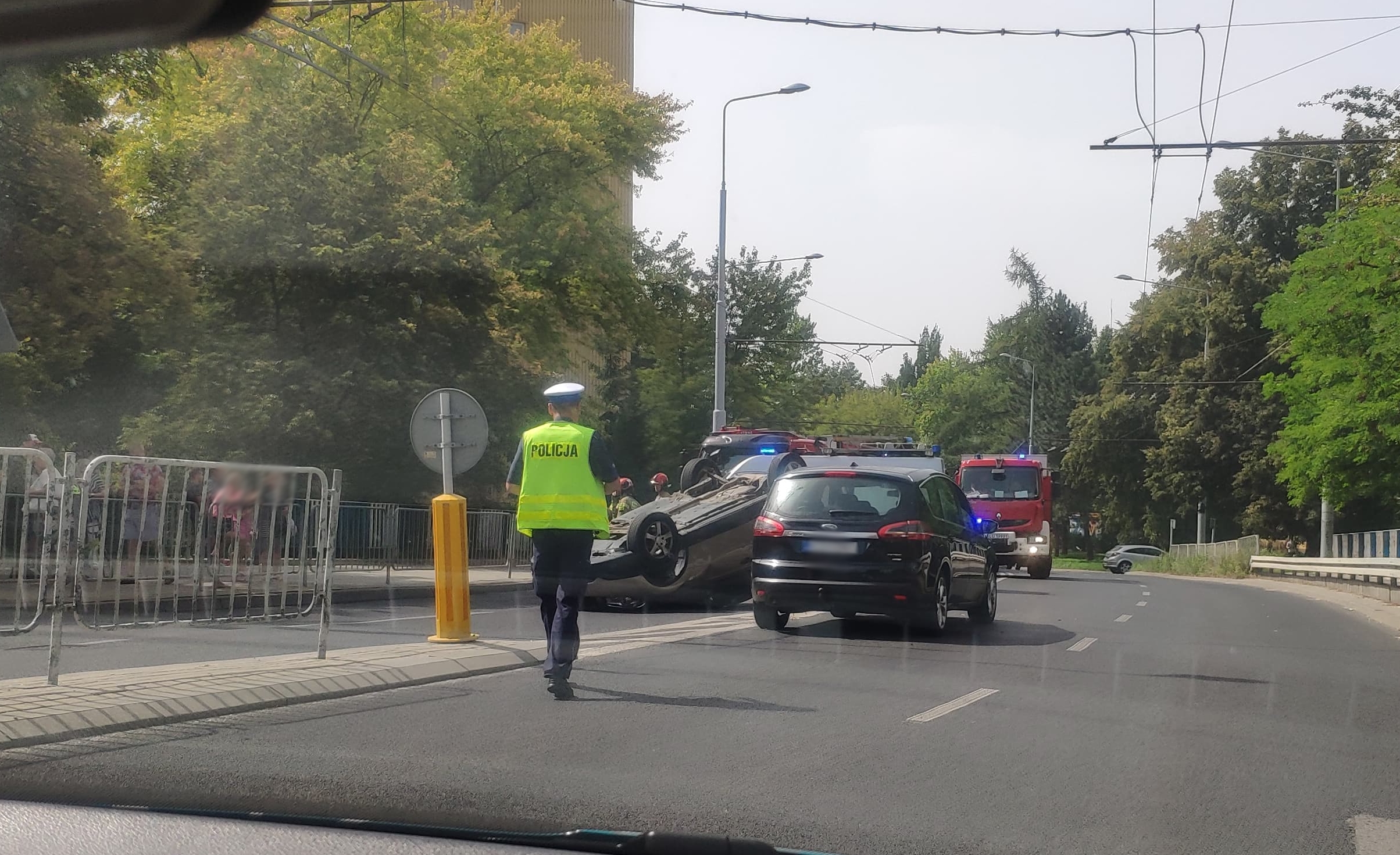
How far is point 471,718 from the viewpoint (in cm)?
777

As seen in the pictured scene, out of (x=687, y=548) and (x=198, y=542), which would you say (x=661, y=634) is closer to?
(x=687, y=548)

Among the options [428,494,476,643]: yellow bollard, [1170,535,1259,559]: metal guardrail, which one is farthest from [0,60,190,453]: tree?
[1170,535,1259,559]: metal guardrail

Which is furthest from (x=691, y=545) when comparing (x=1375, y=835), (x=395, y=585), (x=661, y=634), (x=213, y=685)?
(x=1375, y=835)

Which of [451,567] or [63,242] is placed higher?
[63,242]

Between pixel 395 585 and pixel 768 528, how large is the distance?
10098 millimetres

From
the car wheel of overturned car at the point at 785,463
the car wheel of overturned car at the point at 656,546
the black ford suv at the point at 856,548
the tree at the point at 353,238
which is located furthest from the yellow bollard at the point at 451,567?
the tree at the point at 353,238

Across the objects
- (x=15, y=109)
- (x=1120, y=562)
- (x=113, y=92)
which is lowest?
(x=1120, y=562)

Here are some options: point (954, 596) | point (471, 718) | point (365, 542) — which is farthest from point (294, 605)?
point (365, 542)

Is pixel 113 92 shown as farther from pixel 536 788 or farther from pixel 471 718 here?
pixel 536 788

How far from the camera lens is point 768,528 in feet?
44.2

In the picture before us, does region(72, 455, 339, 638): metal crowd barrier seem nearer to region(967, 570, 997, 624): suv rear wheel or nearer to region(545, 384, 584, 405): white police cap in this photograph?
region(545, 384, 584, 405): white police cap

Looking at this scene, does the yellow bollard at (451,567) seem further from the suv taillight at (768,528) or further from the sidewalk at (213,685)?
the suv taillight at (768,528)

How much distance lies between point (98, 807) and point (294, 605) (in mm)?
4722

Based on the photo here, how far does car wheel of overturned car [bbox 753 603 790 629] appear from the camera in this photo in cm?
1387
